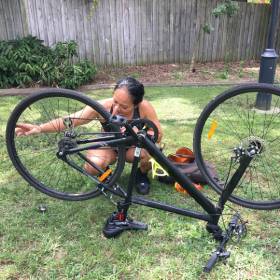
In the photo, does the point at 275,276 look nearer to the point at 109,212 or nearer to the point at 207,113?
the point at 207,113

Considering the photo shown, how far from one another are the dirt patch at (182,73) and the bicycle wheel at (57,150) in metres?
3.69

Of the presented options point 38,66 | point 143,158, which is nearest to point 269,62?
point 143,158

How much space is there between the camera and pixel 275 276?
198 cm

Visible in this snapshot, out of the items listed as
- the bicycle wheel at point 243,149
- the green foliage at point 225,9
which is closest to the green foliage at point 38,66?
the green foliage at point 225,9

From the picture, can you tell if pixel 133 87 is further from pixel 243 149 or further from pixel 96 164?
pixel 243 149

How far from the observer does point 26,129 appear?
2.37 metres

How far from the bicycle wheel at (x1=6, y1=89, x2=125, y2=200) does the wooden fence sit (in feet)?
13.5

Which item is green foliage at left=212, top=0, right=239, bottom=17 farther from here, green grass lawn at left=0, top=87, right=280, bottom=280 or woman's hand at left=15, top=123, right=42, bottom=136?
woman's hand at left=15, top=123, right=42, bottom=136

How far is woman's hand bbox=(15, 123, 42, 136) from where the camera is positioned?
7.73 feet

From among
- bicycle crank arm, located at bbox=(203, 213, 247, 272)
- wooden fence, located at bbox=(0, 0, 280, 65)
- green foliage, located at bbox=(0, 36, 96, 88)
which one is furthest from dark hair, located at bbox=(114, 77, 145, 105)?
wooden fence, located at bbox=(0, 0, 280, 65)

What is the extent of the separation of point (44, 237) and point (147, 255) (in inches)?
28.0

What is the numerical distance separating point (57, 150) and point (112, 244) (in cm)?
79

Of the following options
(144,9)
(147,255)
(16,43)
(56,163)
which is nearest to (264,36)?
(144,9)

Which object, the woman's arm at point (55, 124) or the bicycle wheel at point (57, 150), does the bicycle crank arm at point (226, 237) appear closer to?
the bicycle wheel at point (57, 150)
